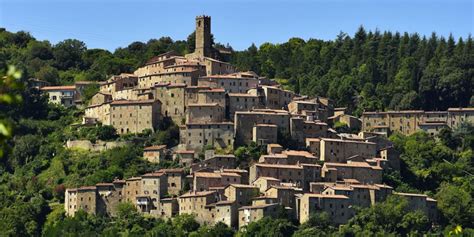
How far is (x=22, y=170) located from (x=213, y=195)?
49.3 feet

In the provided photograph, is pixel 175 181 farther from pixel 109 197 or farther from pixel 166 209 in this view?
pixel 109 197

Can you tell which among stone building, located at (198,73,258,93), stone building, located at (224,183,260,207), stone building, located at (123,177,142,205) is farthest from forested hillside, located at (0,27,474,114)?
stone building, located at (224,183,260,207)

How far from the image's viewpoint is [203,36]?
216ft

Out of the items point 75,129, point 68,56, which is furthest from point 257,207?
point 68,56

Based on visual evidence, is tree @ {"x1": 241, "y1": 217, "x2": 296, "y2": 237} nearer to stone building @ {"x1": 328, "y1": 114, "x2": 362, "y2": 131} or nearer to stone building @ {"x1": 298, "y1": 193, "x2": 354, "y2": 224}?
stone building @ {"x1": 298, "y1": 193, "x2": 354, "y2": 224}

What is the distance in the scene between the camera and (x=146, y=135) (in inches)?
2224

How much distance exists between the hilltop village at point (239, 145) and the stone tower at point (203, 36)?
3.35ft

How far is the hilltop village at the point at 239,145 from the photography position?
160ft

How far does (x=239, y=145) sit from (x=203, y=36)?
13.5 metres

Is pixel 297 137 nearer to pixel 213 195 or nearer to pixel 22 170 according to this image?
pixel 213 195

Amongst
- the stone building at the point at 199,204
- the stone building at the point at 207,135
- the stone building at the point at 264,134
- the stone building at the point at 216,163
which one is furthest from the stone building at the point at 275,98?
the stone building at the point at 199,204

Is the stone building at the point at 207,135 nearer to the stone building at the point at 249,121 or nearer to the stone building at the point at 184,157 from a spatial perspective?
the stone building at the point at 249,121

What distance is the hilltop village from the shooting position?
48906 mm

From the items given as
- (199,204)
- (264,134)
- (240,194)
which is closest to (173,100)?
(264,134)
